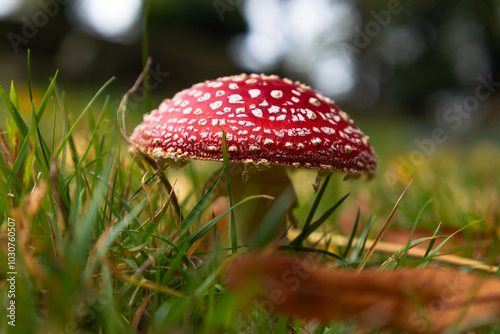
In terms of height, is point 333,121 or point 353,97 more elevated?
point 333,121

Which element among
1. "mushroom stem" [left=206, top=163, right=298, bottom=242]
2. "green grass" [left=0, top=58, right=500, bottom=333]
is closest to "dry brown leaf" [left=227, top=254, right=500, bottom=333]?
"green grass" [left=0, top=58, right=500, bottom=333]

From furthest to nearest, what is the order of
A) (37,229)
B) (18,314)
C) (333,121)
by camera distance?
1. (333,121)
2. (37,229)
3. (18,314)

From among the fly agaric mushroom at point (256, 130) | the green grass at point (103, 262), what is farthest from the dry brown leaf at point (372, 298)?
the fly agaric mushroom at point (256, 130)

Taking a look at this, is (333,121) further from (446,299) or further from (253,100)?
(446,299)

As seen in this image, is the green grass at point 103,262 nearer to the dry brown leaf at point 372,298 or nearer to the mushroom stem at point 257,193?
the dry brown leaf at point 372,298

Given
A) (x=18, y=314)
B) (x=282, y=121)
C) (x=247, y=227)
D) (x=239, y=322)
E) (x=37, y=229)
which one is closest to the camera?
(x=18, y=314)

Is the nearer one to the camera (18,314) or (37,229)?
(18,314)

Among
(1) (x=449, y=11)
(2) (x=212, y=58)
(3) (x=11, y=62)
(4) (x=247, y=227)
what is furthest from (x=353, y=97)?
(4) (x=247, y=227)

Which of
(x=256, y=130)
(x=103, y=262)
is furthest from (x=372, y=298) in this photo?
(x=256, y=130)
